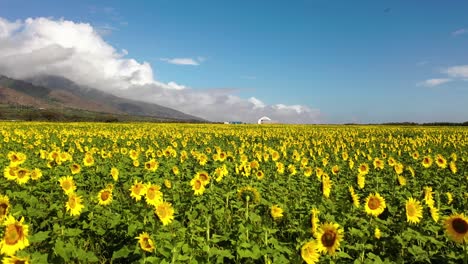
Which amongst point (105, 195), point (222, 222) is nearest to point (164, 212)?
point (105, 195)

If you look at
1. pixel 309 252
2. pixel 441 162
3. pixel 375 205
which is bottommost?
pixel 309 252

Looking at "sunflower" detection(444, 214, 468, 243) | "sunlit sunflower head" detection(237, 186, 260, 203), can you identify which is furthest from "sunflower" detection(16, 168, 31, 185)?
"sunflower" detection(444, 214, 468, 243)

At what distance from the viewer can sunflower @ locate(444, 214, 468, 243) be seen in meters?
4.47

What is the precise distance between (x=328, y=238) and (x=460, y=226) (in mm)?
1600

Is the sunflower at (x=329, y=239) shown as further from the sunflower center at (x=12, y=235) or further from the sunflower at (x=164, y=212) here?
the sunflower center at (x=12, y=235)

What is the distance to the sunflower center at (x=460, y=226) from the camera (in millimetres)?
4465

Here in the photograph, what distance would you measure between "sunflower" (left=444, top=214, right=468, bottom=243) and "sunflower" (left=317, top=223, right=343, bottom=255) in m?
1.40

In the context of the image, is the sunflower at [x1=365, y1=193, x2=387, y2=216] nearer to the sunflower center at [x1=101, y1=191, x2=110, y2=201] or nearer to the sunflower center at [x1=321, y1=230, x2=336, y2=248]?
the sunflower center at [x1=321, y1=230, x2=336, y2=248]

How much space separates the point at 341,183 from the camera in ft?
35.4

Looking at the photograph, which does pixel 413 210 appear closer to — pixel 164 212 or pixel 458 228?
pixel 458 228

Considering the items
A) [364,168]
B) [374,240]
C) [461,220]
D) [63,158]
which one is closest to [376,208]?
[374,240]

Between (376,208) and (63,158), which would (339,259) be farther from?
(63,158)

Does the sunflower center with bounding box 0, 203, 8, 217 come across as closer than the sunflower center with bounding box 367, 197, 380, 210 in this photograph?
Yes

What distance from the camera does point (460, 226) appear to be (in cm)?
450
